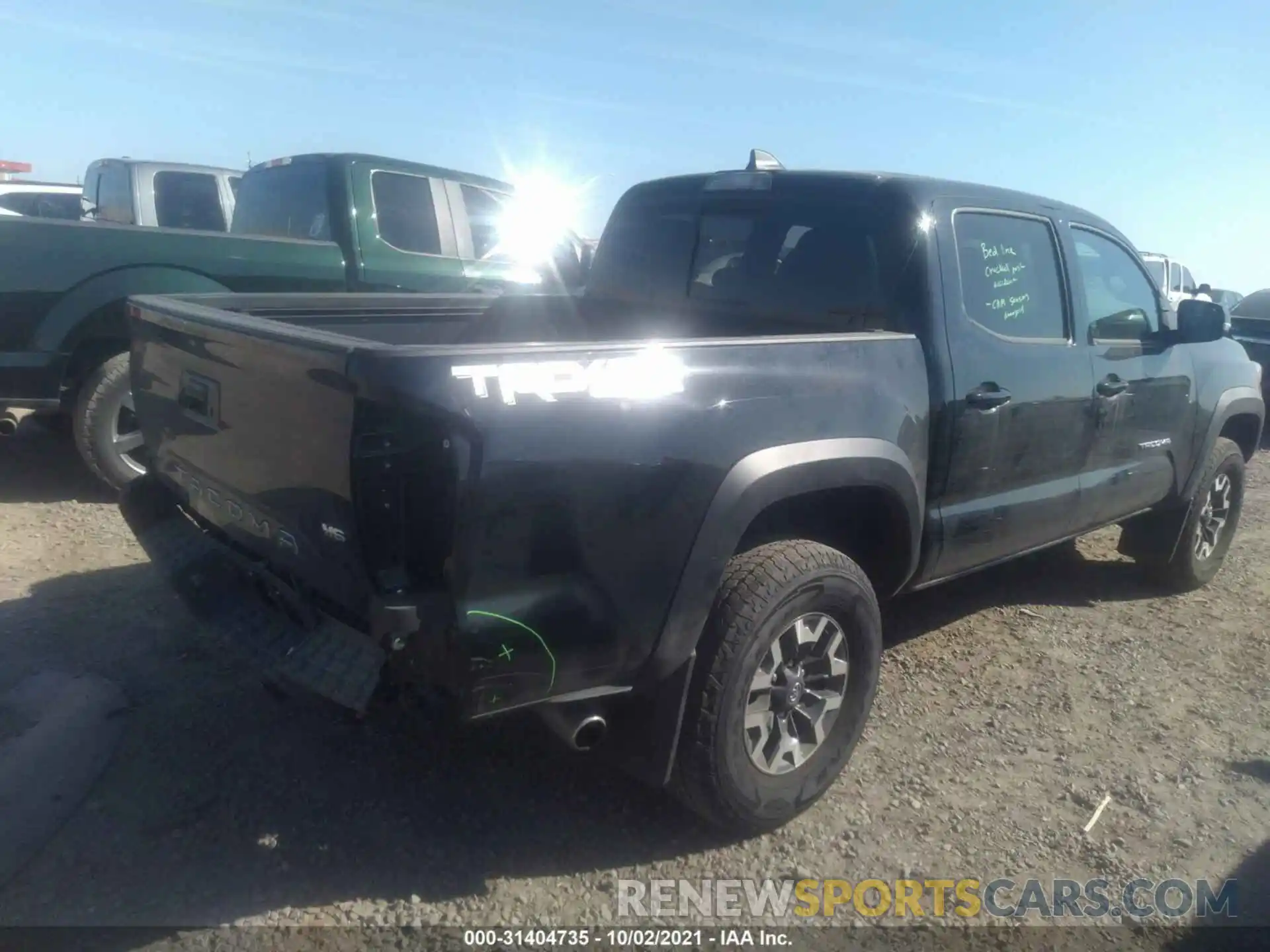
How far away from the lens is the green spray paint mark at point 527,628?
2.33 meters

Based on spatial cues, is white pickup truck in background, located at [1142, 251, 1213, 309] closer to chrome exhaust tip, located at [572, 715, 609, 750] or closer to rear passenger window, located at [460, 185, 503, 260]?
rear passenger window, located at [460, 185, 503, 260]

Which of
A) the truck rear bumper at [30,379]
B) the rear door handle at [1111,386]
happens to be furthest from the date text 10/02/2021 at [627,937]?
the truck rear bumper at [30,379]

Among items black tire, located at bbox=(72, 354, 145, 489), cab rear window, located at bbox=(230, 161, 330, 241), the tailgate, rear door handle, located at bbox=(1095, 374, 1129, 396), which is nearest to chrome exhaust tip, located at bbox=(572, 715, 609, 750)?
the tailgate

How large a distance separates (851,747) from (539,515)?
1.53m

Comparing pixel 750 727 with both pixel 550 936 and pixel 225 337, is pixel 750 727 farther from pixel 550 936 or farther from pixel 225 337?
pixel 225 337

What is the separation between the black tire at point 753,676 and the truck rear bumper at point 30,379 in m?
4.16

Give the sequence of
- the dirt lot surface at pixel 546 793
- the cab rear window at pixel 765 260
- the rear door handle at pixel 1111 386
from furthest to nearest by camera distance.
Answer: the rear door handle at pixel 1111 386 < the cab rear window at pixel 765 260 < the dirt lot surface at pixel 546 793

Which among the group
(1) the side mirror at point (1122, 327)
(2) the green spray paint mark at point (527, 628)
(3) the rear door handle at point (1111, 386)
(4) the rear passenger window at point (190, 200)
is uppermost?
(1) the side mirror at point (1122, 327)

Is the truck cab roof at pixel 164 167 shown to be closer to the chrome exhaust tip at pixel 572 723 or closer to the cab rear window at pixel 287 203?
the cab rear window at pixel 287 203

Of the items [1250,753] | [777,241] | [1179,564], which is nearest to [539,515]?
[777,241]

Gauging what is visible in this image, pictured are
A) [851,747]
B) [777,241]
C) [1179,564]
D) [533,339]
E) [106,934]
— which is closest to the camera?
[106,934]

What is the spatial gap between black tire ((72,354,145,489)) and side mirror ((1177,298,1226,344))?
516 cm

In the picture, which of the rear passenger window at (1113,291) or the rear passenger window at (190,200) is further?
the rear passenger window at (190,200)

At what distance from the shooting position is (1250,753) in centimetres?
380
